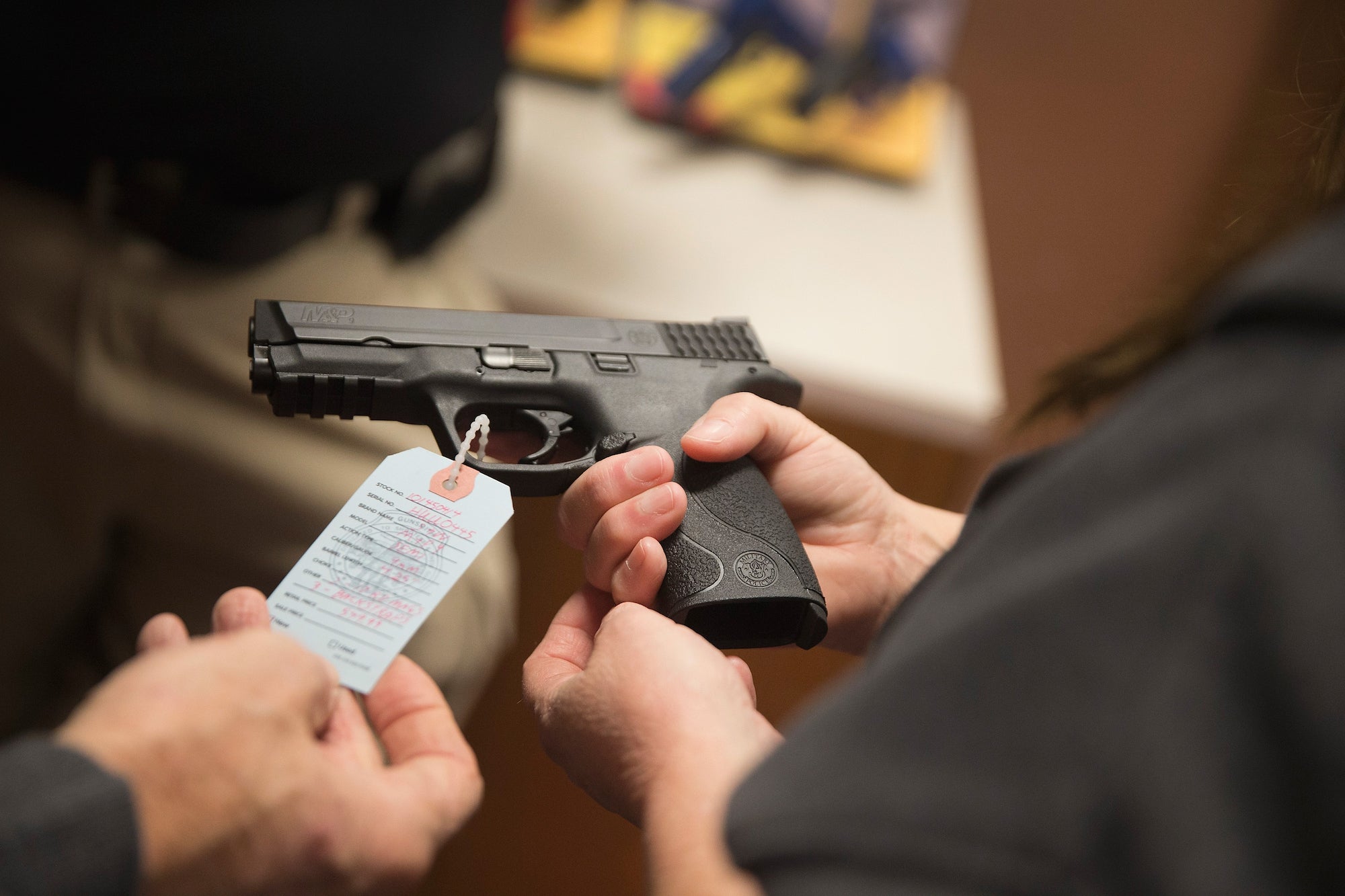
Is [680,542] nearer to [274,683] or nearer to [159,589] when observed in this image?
[274,683]

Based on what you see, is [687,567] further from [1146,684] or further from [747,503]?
[1146,684]

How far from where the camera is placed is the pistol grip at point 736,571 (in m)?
0.50

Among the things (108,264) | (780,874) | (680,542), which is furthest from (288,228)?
(780,874)

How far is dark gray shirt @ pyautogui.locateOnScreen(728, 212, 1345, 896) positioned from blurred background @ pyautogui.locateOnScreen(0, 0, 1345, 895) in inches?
5.9

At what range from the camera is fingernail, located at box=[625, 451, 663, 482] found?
53 centimetres

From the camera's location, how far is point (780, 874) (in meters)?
0.29

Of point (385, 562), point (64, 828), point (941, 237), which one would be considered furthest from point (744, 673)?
point (941, 237)

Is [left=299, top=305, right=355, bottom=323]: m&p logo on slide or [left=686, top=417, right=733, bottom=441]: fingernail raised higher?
[left=299, top=305, right=355, bottom=323]: m&p logo on slide

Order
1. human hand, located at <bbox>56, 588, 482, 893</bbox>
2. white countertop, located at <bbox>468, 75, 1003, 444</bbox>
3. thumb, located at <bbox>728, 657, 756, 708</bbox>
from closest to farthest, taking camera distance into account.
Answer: human hand, located at <bbox>56, 588, 482, 893</bbox> < thumb, located at <bbox>728, 657, 756, 708</bbox> < white countertop, located at <bbox>468, 75, 1003, 444</bbox>

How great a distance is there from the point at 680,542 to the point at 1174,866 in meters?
0.30

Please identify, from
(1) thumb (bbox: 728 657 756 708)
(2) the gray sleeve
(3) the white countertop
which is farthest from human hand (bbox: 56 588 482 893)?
(3) the white countertop

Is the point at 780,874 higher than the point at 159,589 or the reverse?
higher

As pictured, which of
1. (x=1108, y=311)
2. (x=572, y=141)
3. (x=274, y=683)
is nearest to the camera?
(x=274, y=683)

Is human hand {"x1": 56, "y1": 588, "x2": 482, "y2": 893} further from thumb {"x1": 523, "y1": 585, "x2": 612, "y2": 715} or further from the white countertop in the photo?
the white countertop
